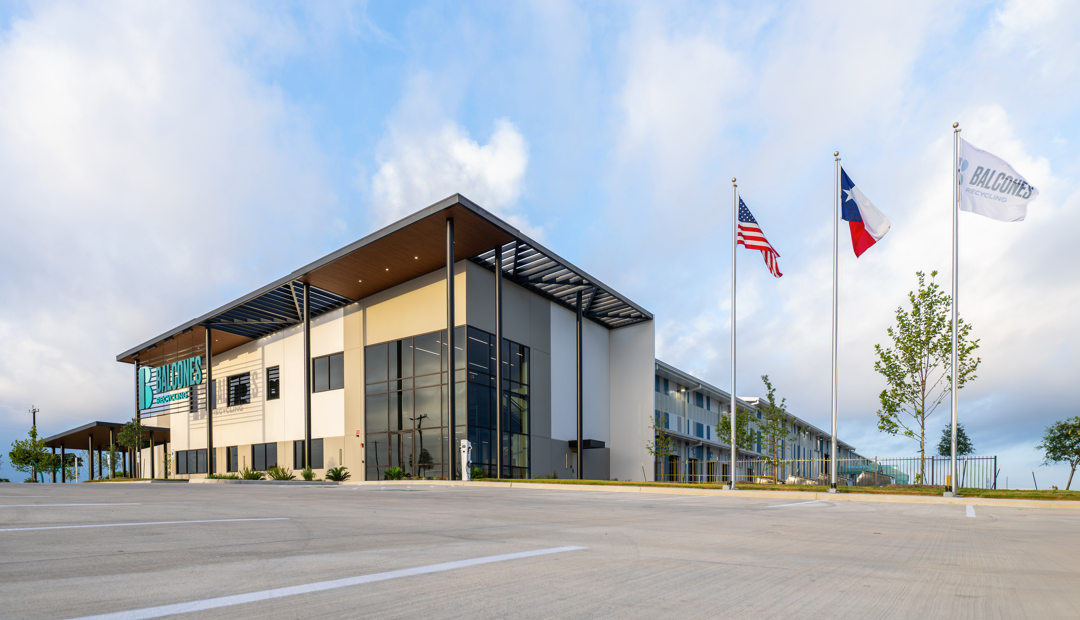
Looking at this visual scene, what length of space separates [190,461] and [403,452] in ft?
78.2

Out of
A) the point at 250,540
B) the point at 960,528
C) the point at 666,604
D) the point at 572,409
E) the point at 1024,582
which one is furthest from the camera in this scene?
the point at 572,409

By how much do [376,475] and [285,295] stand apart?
11.5 meters

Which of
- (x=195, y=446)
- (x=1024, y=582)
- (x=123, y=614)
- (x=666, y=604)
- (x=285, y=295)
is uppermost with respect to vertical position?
(x=285, y=295)

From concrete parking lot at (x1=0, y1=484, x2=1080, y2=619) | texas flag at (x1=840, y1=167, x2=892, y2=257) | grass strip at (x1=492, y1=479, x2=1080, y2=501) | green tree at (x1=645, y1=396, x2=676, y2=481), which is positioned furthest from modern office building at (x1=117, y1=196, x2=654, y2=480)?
concrete parking lot at (x1=0, y1=484, x2=1080, y2=619)

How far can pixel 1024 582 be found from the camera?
4.34 m

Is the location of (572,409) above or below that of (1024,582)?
below

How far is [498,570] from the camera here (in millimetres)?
4035

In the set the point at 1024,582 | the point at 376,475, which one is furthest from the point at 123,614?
the point at 376,475

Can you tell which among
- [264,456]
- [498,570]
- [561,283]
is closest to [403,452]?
[561,283]

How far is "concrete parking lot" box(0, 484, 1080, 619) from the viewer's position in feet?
10.1

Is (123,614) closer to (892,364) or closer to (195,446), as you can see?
(892,364)

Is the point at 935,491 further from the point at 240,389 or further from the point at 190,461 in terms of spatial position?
the point at 190,461

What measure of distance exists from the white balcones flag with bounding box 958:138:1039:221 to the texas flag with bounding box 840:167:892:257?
2423mm

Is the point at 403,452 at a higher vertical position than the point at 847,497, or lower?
lower
